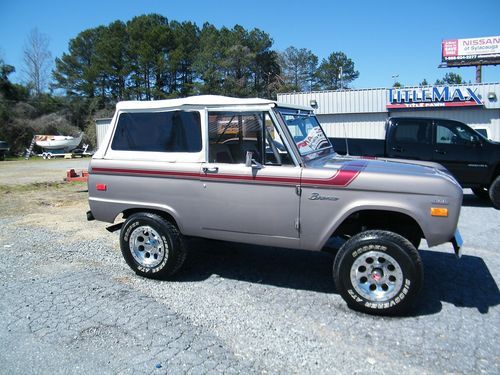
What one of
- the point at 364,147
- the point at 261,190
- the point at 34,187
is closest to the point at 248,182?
the point at 261,190

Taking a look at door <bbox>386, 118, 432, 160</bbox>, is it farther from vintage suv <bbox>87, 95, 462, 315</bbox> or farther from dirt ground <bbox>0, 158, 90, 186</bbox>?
dirt ground <bbox>0, 158, 90, 186</bbox>

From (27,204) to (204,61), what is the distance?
43929mm

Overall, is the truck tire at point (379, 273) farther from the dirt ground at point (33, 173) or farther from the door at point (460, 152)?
the dirt ground at point (33, 173)

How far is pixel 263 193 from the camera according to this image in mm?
4332

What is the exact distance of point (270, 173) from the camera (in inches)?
169

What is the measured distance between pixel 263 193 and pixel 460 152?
7.00m

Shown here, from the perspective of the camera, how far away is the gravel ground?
324cm

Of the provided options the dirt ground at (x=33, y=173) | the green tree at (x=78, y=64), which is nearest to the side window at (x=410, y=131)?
the dirt ground at (x=33, y=173)

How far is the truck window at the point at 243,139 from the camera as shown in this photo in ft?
14.4

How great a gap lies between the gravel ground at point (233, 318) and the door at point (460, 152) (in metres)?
3.63

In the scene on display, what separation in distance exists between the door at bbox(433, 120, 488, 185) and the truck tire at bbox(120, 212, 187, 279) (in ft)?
23.4

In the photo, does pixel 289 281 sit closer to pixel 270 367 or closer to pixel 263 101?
pixel 270 367

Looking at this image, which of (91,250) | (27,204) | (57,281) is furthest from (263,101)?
(27,204)

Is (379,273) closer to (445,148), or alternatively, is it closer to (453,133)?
(445,148)
